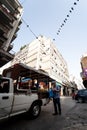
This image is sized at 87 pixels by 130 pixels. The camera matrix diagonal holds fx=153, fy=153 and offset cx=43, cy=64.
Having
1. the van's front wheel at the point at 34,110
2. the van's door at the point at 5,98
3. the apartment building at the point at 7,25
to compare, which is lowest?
the van's front wheel at the point at 34,110

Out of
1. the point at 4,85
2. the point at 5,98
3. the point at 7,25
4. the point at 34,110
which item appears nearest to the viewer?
the point at 5,98

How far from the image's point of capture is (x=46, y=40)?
46.0 m

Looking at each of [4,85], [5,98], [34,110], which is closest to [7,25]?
[34,110]

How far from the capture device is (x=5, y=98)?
5516mm

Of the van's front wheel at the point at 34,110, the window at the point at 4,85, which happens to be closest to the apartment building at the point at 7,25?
the van's front wheel at the point at 34,110

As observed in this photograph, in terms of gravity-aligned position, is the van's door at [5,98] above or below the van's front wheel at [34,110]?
above

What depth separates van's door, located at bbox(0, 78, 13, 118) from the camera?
17.8 ft

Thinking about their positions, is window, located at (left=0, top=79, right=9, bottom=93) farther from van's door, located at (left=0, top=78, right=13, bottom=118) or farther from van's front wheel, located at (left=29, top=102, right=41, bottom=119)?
van's front wheel, located at (left=29, top=102, right=41, bottom=119)

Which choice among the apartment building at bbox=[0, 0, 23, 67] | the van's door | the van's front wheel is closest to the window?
the van's door

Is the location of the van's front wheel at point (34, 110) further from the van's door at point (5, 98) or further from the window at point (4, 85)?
the window at point (4, 85)

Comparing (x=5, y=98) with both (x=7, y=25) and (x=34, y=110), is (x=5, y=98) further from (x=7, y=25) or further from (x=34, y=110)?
(x=7, y=25)

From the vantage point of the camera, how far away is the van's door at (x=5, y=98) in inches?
213

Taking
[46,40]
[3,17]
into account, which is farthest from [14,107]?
[46,40]

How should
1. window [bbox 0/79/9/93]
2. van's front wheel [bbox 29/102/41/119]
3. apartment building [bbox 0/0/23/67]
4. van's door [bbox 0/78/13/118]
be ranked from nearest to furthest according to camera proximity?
van's door [bbox 0/78/13/118] → window [bbox 0/79/9/93] → van's front wheel [bbox 29/102/41/119] → apartment building [bbox 0/0/23/67]
